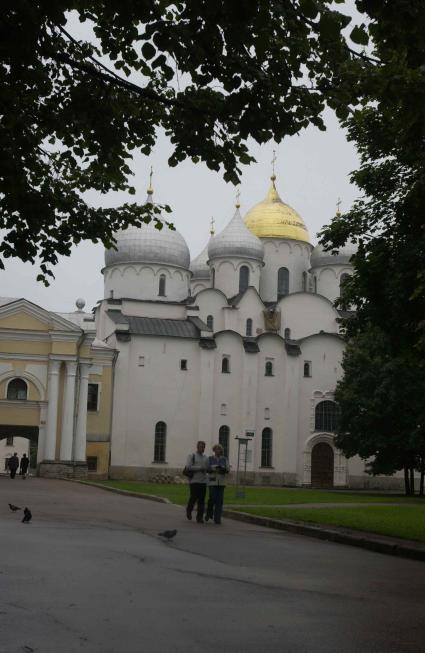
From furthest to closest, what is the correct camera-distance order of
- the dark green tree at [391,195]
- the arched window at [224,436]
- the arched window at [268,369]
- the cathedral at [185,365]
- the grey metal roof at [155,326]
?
the arched window at [268,369]
the grey metal roof at [155,326]
the arched window at [224,436]
the cathedral at [185,365]
the dark green tree at [391,195]

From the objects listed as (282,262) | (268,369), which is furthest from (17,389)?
(282,262)

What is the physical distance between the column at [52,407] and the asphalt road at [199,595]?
126 feet

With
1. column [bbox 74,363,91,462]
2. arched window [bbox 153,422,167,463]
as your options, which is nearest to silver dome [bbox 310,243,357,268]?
arched window [bbox 153,422,167,463]

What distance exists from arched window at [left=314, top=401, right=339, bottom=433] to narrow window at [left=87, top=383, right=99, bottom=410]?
48.3ft

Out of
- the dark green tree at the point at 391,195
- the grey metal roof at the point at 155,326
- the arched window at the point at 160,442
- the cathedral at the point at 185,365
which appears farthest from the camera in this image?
the grey metal roof at the point at 155,326

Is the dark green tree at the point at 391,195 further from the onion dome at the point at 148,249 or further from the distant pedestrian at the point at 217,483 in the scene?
the onion dome at the point at 148,249

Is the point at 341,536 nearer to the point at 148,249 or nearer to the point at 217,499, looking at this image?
the point at 217,499

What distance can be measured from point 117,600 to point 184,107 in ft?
17.8

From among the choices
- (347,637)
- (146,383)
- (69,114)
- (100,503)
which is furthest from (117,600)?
(146,383)

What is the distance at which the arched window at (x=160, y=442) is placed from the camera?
59.9 metres

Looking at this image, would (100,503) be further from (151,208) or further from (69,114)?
(69,114)

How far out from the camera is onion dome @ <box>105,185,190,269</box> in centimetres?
6525

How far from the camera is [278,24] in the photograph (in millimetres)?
9531

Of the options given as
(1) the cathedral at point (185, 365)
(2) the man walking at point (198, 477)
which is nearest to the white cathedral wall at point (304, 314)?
(1) the cathedral at point (185, 365)
